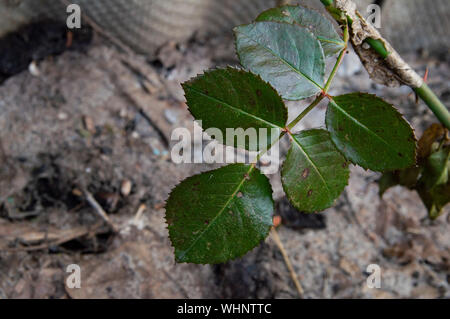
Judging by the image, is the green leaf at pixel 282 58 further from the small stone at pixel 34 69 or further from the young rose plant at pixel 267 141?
the small stone at pixel 34 69

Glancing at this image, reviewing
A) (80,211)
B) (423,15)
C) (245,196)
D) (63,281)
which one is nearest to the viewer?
(245,196)

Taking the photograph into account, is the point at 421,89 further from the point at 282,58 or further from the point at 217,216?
the point at 217,216

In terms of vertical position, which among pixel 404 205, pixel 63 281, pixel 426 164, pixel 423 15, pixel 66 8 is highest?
pixel 423 15

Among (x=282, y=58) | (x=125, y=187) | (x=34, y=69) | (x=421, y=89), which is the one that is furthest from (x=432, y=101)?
(x=34, y=69)

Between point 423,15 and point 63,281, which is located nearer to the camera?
point 63,281

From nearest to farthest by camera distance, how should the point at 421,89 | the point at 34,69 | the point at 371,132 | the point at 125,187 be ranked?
the point at 371,132 < the point at 421,89 < the point at 125,187 < the point at 34,69

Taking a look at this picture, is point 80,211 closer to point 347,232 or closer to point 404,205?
point 347,232

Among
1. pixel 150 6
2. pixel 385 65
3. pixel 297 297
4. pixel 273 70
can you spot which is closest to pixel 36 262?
pixel 297 297

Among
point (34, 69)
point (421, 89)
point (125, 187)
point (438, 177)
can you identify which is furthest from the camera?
point (34, 69)

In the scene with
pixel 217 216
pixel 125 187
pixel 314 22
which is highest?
pixel 314 22
